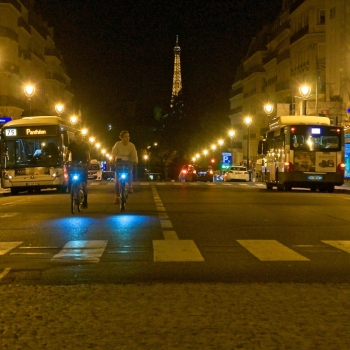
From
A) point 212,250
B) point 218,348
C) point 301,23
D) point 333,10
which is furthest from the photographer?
point 301,23

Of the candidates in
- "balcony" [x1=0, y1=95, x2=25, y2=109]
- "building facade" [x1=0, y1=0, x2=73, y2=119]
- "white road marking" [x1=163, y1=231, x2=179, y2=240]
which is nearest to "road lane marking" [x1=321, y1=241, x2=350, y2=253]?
"white road marking" [x1=163, y1=231, x2=179, y2=240]

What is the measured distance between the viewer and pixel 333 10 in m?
67.2

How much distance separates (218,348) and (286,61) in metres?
86.2

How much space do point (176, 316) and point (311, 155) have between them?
30.5m

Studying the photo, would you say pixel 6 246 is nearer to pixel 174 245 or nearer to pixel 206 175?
pixel 174 245

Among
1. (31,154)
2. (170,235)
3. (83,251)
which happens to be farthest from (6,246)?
(31,154)

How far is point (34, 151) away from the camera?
3494 cm

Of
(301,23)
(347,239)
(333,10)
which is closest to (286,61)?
(301,23)

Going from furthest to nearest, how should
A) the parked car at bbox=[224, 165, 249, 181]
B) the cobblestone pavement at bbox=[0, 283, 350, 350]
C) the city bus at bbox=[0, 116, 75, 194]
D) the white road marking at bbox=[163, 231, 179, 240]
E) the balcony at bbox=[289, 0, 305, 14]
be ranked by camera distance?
the balcony at bbox=[289, 0, 305, 14]
the parked car at bbox=[224, 165, 249, 181]
the city bus at bbox=[0, 116, 75, 194]
the white road marking at bbox=[163, 231, 179, 240]
the cobblestone pavement at bbox=[0, 283, 350, 350]

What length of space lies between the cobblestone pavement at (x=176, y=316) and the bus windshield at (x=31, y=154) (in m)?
26.1

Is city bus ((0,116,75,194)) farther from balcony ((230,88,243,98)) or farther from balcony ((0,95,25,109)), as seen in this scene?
balcony ((230,88,243,98))

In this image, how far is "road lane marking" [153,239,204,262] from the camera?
11102 millimetres

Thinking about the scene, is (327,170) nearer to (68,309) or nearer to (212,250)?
(212,250)

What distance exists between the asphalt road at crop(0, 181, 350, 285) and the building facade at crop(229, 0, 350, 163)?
36.6 metres
